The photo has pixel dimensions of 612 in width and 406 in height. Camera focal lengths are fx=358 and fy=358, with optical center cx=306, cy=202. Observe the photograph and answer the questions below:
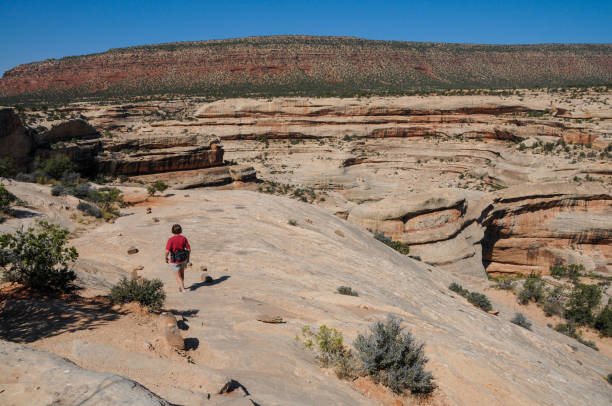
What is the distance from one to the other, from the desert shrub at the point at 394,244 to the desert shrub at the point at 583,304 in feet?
18.4

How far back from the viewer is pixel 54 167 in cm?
1409

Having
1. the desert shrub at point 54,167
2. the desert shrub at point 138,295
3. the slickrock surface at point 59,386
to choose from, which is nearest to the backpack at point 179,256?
the desert shrub at point 138,295

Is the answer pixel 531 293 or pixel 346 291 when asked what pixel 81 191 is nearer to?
pixel 346 291

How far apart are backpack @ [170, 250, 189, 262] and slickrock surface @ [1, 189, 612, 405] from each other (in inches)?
21.0

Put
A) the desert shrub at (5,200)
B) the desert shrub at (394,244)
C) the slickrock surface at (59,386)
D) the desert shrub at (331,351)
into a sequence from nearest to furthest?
the slickrock surface at (59,386) < the desert shrub at (331,351) < the desert shrub at (5,200) < the desert shrub at (394,244)

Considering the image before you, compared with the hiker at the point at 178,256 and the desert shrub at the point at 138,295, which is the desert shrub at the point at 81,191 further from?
the desert shrub at the point at 138,295

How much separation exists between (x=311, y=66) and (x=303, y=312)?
75704 millimetres

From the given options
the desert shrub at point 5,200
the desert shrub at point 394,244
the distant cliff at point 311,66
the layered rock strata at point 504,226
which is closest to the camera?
the desert shrub at point 5,200

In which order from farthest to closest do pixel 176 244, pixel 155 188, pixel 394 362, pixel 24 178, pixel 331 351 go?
1. pixel 155 188
2. pixel 24 178
3. pixel 176 244
4. pixel 331 351
5. pixel 394 362

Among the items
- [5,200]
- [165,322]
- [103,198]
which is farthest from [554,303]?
[5,200]

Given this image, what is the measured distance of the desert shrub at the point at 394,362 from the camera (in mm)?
3957

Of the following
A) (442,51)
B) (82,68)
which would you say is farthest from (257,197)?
(82,68)

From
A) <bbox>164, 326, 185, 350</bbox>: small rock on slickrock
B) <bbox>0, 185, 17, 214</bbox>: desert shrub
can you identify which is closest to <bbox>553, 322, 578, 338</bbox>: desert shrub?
<bbox>164, 326, 185, 350</bbox>: small rock on slickrock

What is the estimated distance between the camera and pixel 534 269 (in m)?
17.3
